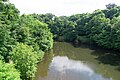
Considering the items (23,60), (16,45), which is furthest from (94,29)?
(23,60)

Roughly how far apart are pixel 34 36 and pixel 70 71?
11681mm

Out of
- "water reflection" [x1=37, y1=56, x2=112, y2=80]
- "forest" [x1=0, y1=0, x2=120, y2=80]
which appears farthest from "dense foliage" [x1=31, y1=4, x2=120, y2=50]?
"water reflection" [x1=37, y1=56, x2=112, y2=80]

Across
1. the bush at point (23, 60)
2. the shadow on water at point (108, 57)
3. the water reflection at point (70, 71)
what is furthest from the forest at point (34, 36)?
the water reflection at point (70, 71)

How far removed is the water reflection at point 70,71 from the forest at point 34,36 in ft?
9.42

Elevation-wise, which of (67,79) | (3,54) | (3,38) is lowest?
(67,79)

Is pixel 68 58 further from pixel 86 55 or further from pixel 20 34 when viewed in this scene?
pixel 20 34

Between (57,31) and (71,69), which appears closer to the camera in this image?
(71,69)

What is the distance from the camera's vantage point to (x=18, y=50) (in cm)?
3136

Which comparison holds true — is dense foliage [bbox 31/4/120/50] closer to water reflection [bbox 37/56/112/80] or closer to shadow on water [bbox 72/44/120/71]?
shadow on water [bbox 72/44/120/71]

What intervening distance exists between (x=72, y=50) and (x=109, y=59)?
15.0 m

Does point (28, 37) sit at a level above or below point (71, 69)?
above

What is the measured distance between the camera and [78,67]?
44031 millimetres

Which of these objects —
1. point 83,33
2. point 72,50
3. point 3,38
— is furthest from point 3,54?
point 83,33

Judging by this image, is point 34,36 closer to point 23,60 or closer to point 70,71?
point 70,71
